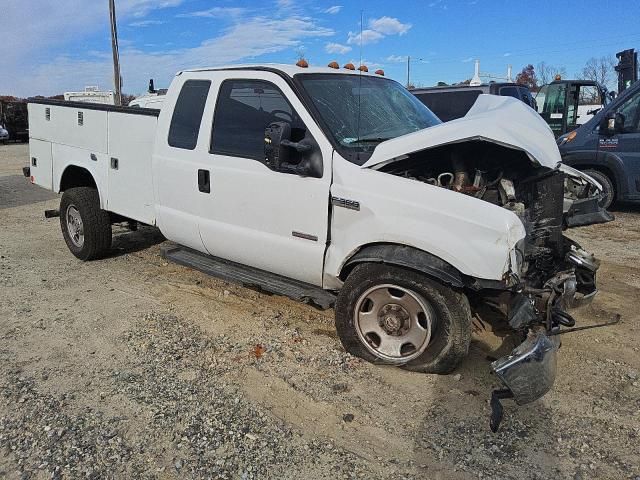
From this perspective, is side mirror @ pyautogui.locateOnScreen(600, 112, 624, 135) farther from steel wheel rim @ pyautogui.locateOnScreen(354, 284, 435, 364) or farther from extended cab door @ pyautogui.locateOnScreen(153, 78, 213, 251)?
extended cab door @ pyautogui.locateOnScreen(153, 78, 213, 251)

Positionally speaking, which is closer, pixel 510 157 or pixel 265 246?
pixel 510 157

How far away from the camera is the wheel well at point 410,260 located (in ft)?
10.7

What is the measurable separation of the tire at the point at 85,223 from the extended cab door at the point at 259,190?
1.90 metres

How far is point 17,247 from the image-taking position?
682cm

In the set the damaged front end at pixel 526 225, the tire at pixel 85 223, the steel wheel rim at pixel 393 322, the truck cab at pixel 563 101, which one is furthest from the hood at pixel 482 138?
the truck cab at pixel 563 101

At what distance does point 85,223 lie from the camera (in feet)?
19.1

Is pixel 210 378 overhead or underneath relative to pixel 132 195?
underneath

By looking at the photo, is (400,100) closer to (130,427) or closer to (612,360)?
(612,360)

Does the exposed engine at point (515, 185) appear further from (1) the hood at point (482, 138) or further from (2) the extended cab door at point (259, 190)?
(2) the extended cab door at point (259, 190)

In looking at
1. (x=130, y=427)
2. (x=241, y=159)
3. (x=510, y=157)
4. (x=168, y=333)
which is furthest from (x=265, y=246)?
(x=510, y=157)

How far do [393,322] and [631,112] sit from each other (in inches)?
268

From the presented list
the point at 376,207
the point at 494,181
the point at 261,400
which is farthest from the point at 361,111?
the point at 261,400

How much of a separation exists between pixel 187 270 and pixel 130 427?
2918 millimetres

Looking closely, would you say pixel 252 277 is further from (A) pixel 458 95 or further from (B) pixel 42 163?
(A) pixel 458 95
